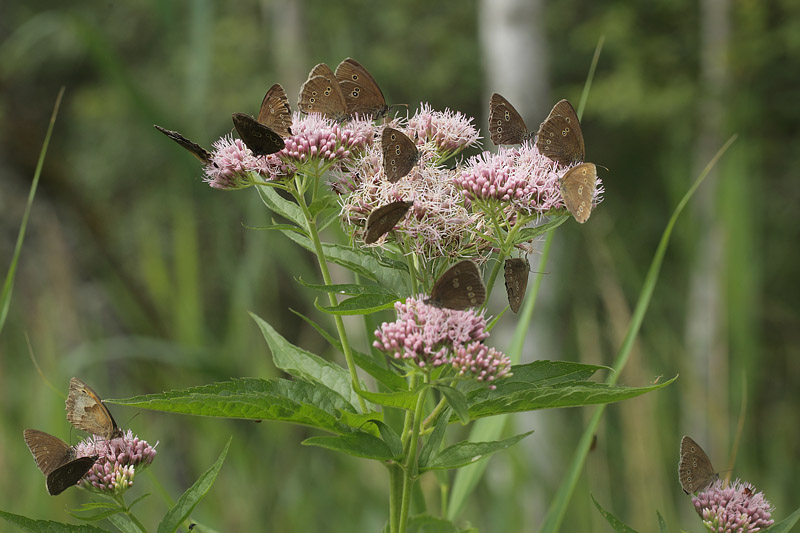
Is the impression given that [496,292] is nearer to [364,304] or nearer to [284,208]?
[284,208]

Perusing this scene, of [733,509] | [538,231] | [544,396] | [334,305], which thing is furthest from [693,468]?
[334,305]

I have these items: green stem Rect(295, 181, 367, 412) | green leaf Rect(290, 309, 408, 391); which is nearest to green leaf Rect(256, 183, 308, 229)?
green stem Rect(295, 181, 367, 412)

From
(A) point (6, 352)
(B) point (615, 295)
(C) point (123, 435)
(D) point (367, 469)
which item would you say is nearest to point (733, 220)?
(B) point (615, 295)

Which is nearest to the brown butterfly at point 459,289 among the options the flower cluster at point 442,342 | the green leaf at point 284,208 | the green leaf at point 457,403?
the flower cluster at point 442,342

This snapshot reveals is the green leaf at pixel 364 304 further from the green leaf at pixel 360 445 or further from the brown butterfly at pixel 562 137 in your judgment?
the brown butterfly at pixel 562 137

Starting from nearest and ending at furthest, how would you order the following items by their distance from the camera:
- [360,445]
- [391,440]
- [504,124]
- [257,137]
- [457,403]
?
[457,403] → [360,445] → [391,440] → [257,137] → [504,124]

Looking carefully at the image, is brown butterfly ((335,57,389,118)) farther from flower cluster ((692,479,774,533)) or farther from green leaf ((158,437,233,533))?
flower cluster ((692,479,774,533))
